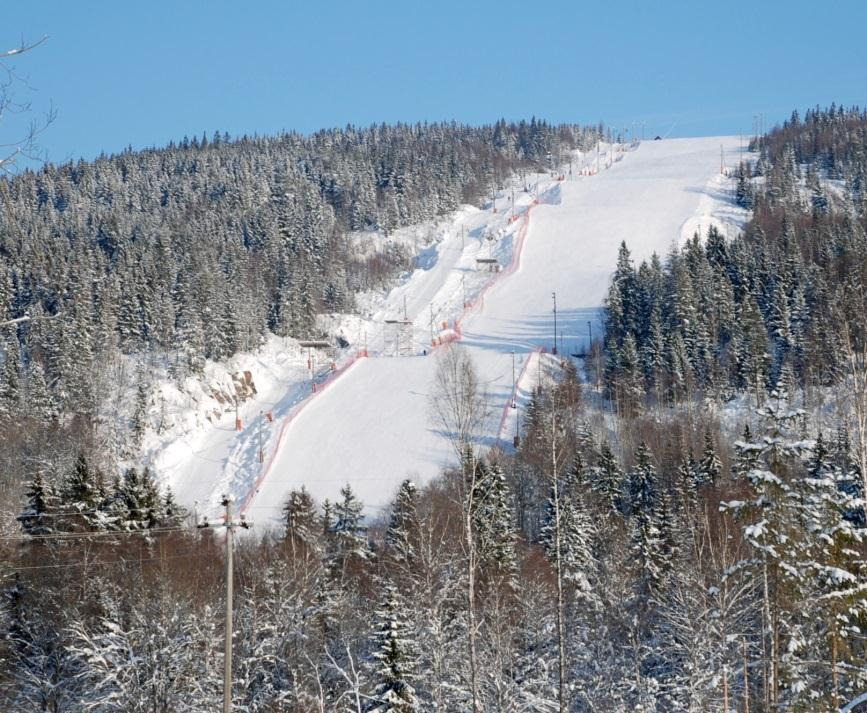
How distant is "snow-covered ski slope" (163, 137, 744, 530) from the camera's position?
69688mm

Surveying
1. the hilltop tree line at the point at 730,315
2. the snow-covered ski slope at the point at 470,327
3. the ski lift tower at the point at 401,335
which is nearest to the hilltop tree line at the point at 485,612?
the snow-covered ski slope at the point at 470,327

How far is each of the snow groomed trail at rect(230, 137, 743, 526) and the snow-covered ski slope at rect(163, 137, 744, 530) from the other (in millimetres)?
193

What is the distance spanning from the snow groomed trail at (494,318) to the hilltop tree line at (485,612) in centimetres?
1370

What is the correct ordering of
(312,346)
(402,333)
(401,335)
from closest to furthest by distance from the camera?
(312,346)
(401,335)
(402,333)

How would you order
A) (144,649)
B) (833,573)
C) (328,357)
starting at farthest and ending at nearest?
(328,357), (144,649), (833,573)

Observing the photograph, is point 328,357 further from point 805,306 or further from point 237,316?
point 805,306

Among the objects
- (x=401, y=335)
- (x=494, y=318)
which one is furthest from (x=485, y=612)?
(x=494, y=318)

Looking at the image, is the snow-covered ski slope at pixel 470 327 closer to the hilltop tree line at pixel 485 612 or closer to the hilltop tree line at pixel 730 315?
the hilltop tree line at pixel 730 315

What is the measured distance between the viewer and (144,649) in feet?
78.3

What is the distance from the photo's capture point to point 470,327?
105812 mm

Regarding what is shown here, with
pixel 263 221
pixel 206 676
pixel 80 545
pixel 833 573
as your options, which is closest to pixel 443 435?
pixel 80 545

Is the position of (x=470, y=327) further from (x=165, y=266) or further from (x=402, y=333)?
(x=165, y=266)

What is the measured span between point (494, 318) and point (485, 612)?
279 feet

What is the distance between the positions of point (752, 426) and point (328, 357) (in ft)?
158
